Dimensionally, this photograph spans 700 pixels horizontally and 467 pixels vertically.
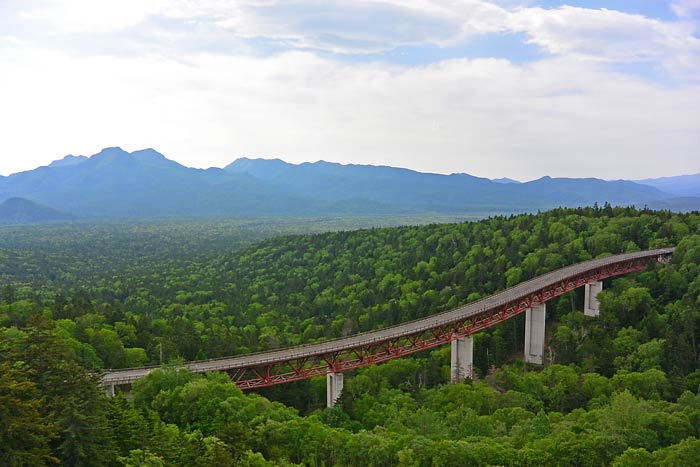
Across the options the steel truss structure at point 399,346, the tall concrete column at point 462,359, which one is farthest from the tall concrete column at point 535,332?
the tall concrete column at point 462,359

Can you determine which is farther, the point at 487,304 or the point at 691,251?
the point at 691,251

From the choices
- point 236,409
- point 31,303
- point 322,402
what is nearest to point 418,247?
point 322,402

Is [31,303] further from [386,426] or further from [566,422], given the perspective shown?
[566,422]

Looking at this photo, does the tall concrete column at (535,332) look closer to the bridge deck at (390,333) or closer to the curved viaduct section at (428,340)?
the curved viaduct section at (428,340)

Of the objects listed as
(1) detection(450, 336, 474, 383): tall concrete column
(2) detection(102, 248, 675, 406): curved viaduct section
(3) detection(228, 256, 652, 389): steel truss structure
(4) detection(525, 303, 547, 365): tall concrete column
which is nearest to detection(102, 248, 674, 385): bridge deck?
(2) detection(102, 248, 675, 406): curved viaduct section

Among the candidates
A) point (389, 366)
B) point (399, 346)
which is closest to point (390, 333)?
point (389, 366)

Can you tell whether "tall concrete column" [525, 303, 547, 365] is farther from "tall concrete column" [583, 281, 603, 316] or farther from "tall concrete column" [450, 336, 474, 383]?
"tall concrete column" [450, 336, 474, 383]
